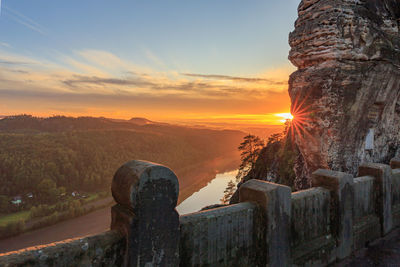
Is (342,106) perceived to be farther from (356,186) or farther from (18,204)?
(18,204)

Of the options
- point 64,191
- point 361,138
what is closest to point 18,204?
Answer: point 64,191

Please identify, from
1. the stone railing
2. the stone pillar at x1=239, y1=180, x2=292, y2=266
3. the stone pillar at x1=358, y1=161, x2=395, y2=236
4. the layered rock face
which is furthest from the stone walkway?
the layered rock face

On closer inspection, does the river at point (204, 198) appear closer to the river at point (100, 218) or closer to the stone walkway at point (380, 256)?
the river at point (100, 218)

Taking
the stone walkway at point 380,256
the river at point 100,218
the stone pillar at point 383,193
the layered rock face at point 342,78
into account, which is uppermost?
the layered rock face at point 342,78

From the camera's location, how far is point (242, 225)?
14.7ft

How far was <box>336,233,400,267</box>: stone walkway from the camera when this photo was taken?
5.91 m

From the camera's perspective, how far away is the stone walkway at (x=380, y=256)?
5914 mm

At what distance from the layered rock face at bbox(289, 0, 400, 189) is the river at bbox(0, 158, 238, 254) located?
149 ft

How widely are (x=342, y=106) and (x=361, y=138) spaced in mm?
1834

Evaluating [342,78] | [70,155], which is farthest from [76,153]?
[342,78]

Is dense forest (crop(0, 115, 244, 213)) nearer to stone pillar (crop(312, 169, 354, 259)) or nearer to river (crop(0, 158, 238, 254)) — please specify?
river (crop(0, 158, 238, 254))

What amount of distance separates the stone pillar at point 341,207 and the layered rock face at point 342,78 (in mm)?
3012

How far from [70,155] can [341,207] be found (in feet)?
302

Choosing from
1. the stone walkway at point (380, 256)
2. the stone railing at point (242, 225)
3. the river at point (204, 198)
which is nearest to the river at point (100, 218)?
the river at point (204, 198)
